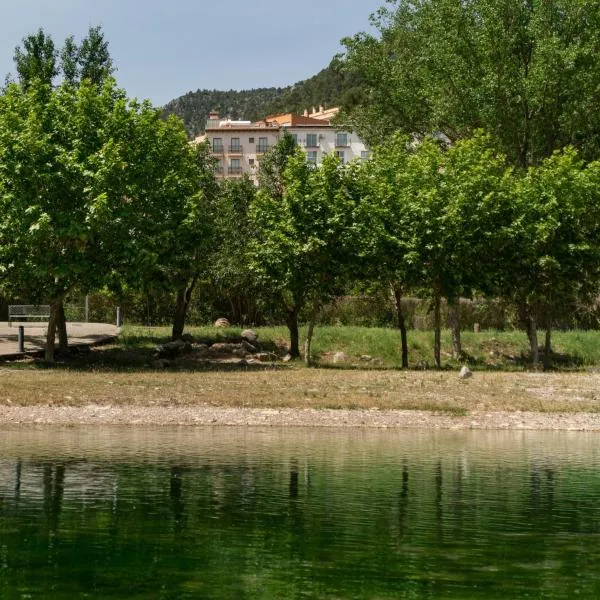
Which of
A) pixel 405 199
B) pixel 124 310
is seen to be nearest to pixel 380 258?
pixel 405 199

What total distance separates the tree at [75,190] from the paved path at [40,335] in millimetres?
3937

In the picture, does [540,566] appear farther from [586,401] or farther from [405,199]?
[405,199]

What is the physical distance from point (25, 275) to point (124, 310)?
35498 mm

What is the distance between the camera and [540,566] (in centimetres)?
1430

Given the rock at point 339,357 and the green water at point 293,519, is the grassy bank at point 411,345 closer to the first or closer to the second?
the rock at point 339,357

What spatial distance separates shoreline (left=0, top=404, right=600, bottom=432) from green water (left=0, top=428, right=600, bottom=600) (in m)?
4.40

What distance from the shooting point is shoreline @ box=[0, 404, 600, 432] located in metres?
33.0

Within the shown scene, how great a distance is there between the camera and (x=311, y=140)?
7628 inches

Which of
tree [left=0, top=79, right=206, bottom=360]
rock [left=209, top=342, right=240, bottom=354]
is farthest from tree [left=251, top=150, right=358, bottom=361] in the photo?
rock [left=209, top=342, right=240, bottom=354]

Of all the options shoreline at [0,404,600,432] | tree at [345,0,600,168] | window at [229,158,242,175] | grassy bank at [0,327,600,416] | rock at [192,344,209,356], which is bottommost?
shoreline at [0,404,600,432]

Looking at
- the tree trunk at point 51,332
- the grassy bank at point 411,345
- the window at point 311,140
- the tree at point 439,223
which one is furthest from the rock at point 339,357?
the window at point 311,140

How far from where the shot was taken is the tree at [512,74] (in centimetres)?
5844

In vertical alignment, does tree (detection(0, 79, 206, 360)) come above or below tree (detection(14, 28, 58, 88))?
below

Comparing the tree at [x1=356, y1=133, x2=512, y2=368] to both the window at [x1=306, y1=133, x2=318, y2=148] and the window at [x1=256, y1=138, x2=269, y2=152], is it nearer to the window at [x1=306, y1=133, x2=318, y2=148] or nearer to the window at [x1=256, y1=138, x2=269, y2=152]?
the window at [x1=256, y1=138, x2=269, y2=152]
